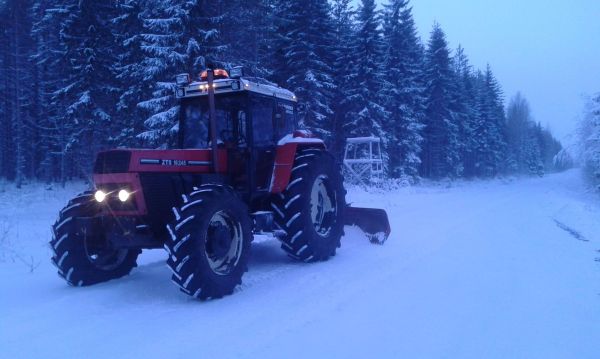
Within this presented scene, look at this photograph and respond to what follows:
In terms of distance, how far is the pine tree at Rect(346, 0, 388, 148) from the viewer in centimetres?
2577

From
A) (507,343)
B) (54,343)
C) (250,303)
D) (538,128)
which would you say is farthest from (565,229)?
(538,128)

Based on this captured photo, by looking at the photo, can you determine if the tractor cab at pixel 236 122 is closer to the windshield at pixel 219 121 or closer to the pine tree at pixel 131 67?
the windshield at pixel 219 121

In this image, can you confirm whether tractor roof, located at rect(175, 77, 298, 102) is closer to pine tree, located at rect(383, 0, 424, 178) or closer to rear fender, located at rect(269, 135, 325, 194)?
rear fender, located at rect(269, 135, 325, 194)

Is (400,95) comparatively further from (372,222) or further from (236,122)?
(236,122)

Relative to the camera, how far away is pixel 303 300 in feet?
16.4

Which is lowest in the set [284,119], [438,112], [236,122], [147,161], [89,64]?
[147,161]

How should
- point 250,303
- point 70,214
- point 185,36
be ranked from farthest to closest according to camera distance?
point 185,36, point 70,214, point 250,303

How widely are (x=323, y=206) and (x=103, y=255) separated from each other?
362 centimetres

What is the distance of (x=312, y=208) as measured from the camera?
7426 mm

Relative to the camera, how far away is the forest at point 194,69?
51.2ft

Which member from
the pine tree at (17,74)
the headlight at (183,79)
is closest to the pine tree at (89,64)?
the pine tree at (17,74)

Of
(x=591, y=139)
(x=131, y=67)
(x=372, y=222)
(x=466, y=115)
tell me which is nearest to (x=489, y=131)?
(x=466, y=115)

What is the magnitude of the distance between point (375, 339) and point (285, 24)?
21.0 m

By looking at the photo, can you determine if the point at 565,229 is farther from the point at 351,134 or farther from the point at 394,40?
the point at 394,40
